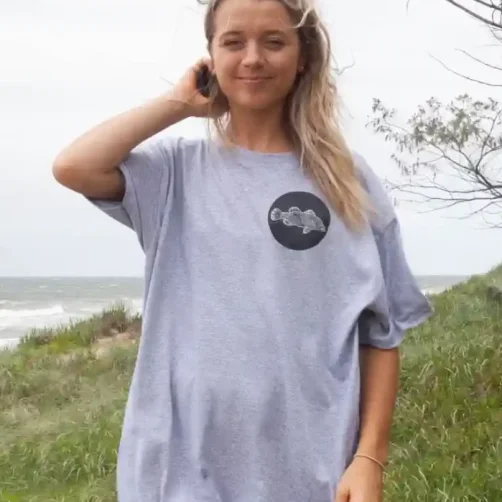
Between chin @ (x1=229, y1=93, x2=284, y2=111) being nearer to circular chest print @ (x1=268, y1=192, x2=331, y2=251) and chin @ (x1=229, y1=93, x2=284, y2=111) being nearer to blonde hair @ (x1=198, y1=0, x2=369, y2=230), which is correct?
blonde hair @ (x1=198, y1=0, x2=369, y2=230)

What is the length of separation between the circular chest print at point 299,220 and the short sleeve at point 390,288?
11 cm

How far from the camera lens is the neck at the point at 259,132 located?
1.53 meters

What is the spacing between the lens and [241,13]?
1454mm

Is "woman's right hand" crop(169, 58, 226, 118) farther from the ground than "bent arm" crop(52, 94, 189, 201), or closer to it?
farther from the ground

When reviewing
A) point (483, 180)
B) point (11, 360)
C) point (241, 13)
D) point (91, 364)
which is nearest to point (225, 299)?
point (241, 13)

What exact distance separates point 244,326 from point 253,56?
1.44ft

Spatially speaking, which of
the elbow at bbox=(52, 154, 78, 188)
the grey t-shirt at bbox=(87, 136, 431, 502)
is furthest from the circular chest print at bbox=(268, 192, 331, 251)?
the elbow at bbox=(52, 154, 78, 188)

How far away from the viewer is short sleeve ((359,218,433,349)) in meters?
1.50

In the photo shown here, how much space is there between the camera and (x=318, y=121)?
153 cm

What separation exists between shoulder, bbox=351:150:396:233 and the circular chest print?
Result: 0.11 meters

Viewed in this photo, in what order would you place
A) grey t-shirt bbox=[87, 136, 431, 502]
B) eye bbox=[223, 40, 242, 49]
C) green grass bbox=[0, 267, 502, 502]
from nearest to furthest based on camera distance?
grey t-shirt bbox=[87, 136, 431, 502], eye bbox=[223, 40, 242, 49], green grass bbox=[0, 267, 502, 502]

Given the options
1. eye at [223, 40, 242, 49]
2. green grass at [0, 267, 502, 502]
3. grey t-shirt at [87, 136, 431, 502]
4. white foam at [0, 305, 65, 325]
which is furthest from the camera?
white foam at [0, 305, 65, 325]

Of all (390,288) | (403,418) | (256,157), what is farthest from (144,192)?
(403,418)

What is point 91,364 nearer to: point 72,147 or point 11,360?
point 11,360
